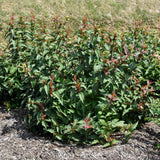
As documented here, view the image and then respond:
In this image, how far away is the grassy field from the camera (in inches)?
356

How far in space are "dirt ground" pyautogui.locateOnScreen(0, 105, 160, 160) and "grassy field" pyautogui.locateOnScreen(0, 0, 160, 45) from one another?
6082 millimetres

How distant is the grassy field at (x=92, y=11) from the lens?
29.7 feet

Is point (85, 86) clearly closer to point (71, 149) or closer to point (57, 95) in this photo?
point (57, 95)

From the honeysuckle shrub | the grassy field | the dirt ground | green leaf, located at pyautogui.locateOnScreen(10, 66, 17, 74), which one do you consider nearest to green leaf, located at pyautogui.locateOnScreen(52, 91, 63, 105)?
the honeysuckle shrub

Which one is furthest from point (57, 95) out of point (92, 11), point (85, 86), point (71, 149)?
point (92, 11)

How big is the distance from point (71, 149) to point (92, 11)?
8.10 m

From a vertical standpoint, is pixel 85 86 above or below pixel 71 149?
above

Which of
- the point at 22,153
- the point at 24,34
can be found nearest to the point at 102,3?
the point at 24,34

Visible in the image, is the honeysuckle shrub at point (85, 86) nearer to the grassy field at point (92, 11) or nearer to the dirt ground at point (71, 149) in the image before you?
the dirt ground at point (71, 149)

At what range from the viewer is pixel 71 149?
3.05m

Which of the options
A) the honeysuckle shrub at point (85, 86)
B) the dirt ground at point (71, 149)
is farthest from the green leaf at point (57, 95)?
the dirt ground at point (71, 149)

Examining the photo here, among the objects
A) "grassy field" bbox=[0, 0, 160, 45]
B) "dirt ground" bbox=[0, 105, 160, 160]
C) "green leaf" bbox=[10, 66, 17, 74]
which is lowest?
"dirt ground" bbox=[0, 105, 160, 160]

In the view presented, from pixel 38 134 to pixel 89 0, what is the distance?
8.38 meters

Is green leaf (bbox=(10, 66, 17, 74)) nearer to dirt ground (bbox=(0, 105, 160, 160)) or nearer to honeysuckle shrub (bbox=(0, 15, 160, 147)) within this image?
honeysuckle shrub (bbox=(0, 15, 160, 147))
